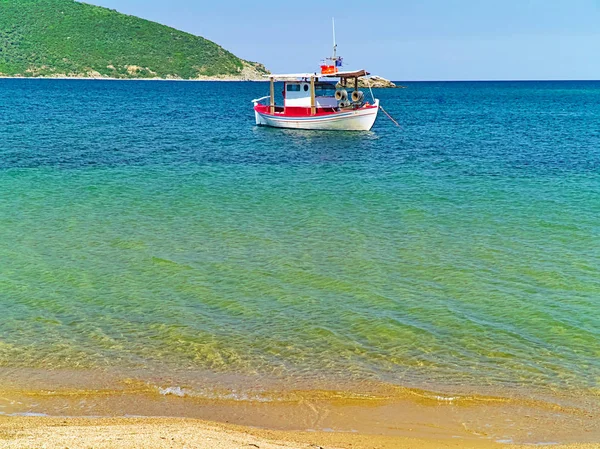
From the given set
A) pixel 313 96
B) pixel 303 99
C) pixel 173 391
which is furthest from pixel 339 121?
pixel 173 391

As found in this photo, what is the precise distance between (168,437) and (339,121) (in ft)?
131

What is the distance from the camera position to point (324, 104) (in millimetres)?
47188

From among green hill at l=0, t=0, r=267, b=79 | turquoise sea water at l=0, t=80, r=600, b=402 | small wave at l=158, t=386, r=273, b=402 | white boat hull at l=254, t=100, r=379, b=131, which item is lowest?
small wave at l=158, t=386, r=273, b=402

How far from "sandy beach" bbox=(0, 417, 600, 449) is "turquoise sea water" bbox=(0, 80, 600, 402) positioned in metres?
1.63

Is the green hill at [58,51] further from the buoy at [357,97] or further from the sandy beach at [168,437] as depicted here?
the sandy beach at [168,437]

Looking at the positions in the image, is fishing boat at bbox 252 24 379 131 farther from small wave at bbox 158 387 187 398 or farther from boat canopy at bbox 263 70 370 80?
small wave at bbox 158 387 187 398

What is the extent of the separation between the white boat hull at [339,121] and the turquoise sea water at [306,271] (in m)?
14.8

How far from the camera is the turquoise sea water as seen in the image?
990cm

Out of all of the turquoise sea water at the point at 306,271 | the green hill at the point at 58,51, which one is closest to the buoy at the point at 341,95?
the turquoise sea water at the point at 306,271

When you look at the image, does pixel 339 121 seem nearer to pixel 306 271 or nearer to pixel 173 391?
pixel 306 271

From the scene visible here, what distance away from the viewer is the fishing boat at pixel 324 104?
4512 cm

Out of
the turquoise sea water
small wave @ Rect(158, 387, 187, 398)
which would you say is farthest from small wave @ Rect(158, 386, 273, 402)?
the turquoise sea water

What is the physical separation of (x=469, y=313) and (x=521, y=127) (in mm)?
45721

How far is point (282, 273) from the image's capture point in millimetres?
13992
